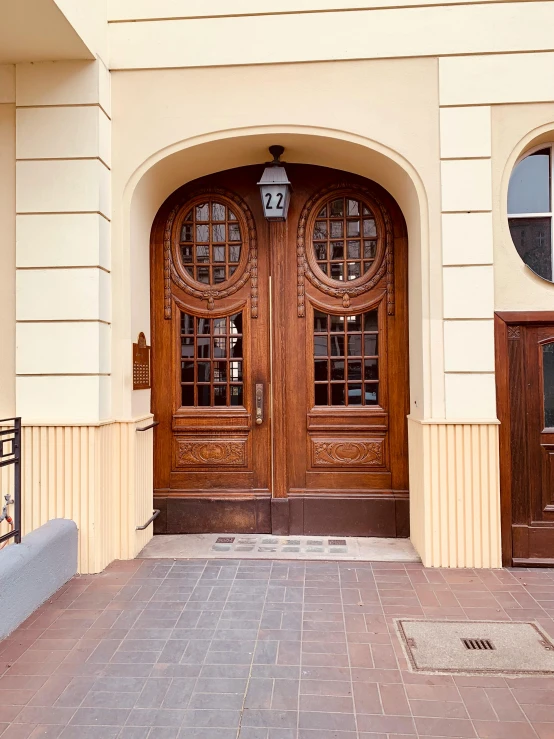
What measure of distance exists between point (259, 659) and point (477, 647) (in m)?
1.49

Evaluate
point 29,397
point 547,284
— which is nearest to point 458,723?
point 547,284

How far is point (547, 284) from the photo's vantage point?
4.98m

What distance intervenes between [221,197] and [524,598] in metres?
4.99

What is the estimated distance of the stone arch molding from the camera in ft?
16.6

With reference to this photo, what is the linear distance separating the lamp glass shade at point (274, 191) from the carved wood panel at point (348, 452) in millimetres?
2529

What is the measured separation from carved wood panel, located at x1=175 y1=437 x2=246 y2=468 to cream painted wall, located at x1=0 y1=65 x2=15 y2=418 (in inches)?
72.7

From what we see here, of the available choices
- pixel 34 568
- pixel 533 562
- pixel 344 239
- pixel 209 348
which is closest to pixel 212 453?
pixel 209 348

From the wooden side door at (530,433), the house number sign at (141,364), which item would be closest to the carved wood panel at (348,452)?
the wooden side door at (530,433)

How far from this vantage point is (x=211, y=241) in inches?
235

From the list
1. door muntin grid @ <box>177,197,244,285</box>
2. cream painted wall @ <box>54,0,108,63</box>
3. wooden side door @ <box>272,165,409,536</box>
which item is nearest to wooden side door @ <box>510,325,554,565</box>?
wooden side door @ <box>272,165,409,536</box>

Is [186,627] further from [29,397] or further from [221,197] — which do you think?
[221,197]

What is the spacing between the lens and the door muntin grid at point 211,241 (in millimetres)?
5953

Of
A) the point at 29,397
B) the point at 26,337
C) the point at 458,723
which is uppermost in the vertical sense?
the point at 26,337

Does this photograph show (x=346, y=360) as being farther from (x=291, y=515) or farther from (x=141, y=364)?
(x=141, y=364)
